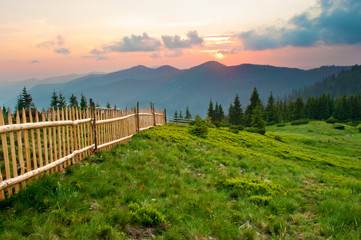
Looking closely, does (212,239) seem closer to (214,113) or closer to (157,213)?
(157,213)

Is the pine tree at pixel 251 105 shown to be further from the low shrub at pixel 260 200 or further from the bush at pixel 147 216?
the bush at pixel 147 216

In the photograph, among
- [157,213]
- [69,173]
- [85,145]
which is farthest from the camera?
[85,145]

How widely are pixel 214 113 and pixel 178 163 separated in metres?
71.7

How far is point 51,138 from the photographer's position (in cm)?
580

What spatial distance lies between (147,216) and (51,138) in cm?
353

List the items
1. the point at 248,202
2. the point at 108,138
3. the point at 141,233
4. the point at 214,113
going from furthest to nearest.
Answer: the point at 214,113 → the point at 108,138 → the point at 248,202 → the point at 141,233

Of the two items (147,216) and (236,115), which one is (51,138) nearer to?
(147,216)

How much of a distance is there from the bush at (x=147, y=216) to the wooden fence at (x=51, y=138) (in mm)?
2546

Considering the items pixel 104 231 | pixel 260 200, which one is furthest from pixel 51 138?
pixel 260 200

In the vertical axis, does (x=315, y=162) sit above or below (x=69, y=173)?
below

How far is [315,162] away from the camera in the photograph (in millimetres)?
15227

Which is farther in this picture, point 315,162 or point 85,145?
point 315,162

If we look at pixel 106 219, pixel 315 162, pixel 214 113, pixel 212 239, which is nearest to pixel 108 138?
pixel 106 219

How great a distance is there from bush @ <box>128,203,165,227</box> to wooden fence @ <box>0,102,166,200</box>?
2546mm
